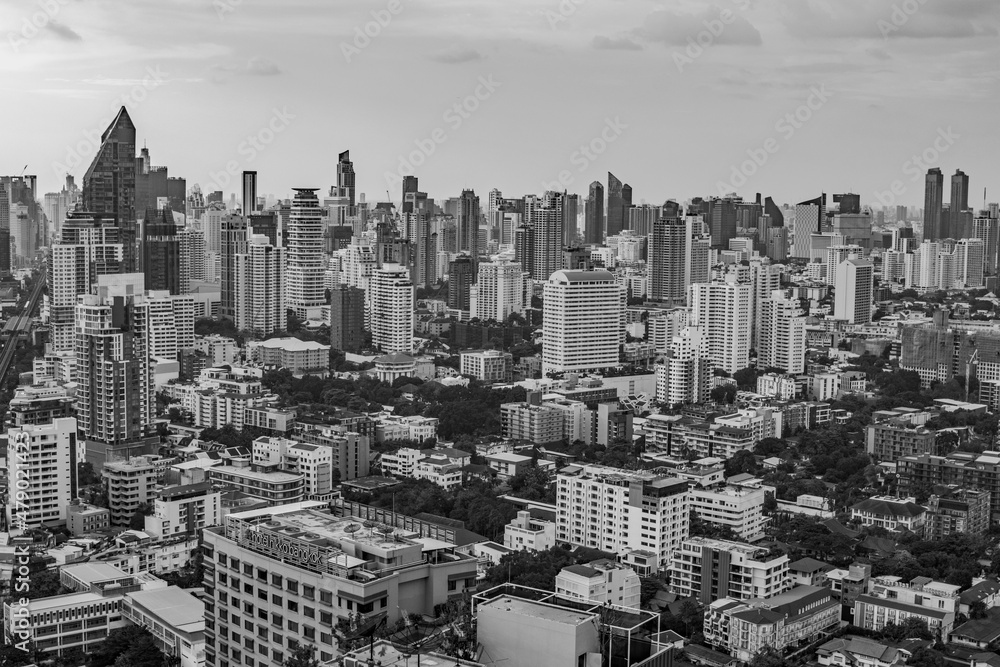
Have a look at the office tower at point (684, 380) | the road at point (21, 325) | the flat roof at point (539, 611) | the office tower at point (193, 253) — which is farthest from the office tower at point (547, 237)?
the flat roof at point (539, 611)

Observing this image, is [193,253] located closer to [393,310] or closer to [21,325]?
[21,325]

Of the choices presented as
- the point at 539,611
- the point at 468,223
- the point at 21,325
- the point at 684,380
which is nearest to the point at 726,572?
the point at 539,611

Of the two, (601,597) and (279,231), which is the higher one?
(279,231)


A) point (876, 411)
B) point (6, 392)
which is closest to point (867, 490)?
point (876, 411)

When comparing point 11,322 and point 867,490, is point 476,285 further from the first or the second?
point 867,490

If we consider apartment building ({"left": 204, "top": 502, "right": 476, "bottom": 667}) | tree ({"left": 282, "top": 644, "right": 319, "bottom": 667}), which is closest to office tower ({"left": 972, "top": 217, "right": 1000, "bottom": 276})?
apartment building ({"left": 204, "top": 502, "right": 476, "bottom": 667})

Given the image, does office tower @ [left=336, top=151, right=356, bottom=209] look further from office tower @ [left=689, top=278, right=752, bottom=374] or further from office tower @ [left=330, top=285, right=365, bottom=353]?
office tower @ [left=689, top=278, right=752, bottom=374]
